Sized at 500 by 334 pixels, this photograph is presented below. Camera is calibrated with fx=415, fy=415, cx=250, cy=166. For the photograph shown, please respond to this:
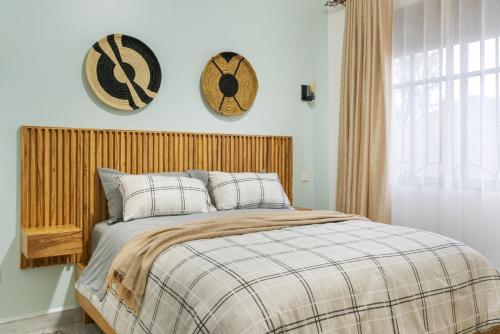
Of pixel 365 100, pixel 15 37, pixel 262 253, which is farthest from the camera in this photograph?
pixel 365 100

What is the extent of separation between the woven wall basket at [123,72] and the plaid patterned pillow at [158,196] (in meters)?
0.61

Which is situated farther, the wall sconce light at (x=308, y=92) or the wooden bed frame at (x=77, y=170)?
the wall sconce light at (x=308, y=92)

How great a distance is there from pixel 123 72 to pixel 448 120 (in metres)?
2.33

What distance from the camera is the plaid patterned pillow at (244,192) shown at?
9.82 feet

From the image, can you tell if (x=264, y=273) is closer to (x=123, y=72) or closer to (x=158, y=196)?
(x=158, y=196)

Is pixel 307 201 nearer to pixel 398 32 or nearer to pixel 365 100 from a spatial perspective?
pixel 365 100

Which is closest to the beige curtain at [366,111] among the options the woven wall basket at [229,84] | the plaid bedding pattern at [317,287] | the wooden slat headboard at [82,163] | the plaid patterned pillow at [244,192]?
the plaid patterned pillow at [244,192]

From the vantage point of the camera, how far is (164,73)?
316 cm

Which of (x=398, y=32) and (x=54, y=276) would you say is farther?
(x=398, y=32)

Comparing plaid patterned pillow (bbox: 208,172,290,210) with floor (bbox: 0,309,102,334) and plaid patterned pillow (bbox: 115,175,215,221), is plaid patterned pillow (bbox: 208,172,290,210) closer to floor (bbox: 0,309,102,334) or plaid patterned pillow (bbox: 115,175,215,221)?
plaid patterned pillow (bbox: 115,175,215,221)

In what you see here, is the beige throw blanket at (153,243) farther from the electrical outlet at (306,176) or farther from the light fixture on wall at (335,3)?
the light fixture on wall at (335,3)

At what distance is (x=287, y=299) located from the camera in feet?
4.54

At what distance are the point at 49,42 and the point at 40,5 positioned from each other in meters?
0.24

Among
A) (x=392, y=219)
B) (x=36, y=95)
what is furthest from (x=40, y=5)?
(x=392, y=219)
